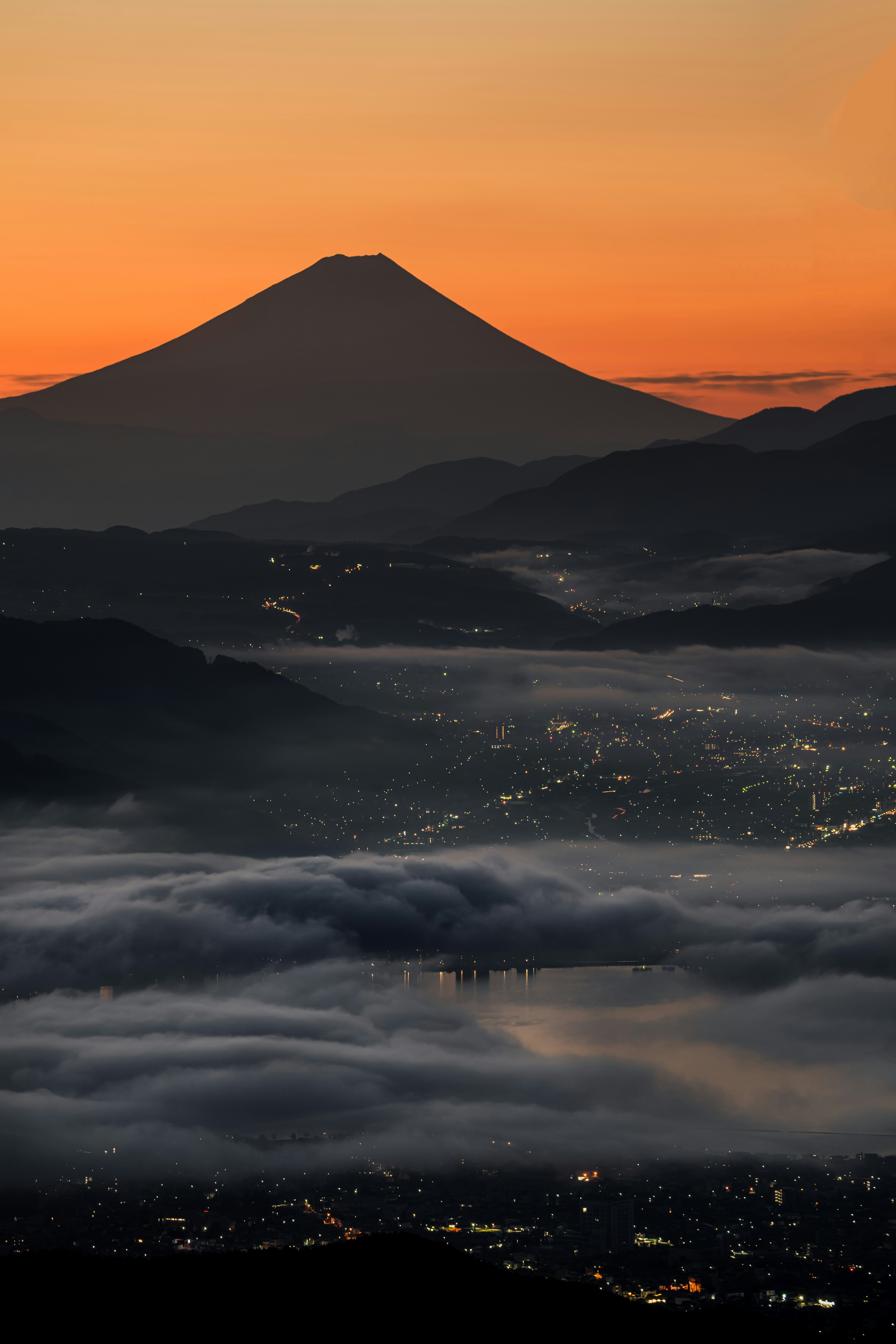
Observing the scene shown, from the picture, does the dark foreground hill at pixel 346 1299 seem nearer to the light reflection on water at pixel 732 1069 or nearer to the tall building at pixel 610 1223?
the tall building at pixel 610 1223

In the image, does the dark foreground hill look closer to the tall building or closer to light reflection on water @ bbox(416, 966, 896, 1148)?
the tall building

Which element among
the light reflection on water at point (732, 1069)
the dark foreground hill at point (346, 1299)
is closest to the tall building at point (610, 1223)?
the dark foreground hill at point (346, 1299)

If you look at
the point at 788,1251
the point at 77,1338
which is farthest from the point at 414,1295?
the point at 788,1251

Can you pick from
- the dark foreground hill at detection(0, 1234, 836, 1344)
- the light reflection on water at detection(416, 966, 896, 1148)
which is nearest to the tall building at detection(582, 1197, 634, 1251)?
the dark foreground hill at detection(0, 1234, 836, 1344)

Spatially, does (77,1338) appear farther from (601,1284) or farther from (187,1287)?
(601,1284)

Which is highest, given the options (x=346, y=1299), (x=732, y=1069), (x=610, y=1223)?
(x=346, y=1299)

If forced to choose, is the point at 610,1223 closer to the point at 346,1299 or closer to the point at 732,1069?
the point at 346,1299

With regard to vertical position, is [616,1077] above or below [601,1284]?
below

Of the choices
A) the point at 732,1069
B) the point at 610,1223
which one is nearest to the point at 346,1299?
the point at 610,1223
